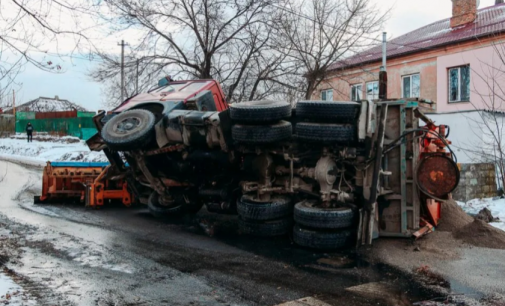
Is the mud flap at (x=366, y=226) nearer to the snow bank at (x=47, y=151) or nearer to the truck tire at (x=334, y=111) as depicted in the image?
the truck tire at (x=334, y=111)

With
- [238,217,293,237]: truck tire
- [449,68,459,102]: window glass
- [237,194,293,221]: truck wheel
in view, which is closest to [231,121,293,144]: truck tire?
[237,194,293,221]: truck wheel

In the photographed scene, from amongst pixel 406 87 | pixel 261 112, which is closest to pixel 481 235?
pixel 261 112

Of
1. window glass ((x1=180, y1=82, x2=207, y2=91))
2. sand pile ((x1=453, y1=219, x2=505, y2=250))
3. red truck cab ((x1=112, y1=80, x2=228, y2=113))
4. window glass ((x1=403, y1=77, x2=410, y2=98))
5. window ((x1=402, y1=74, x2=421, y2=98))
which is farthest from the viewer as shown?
window glass ((x1=403, y1=77, x2=410, y2=98))

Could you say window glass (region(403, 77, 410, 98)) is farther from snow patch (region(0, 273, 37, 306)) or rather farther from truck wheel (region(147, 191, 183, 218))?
snow patch (region(0, 273, 37, 306))

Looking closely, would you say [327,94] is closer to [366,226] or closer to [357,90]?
[357,90]

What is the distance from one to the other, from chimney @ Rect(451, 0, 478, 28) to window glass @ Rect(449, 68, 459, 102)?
10.7 ft

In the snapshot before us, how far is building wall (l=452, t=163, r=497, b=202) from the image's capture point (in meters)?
11.9

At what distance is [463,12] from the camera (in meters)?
22.5

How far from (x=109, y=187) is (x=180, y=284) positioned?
543cm

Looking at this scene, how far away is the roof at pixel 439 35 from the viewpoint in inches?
778

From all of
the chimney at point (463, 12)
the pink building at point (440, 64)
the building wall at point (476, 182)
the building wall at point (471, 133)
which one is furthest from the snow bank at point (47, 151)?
the chimney at point (463, 12)

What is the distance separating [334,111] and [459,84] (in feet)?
55.5

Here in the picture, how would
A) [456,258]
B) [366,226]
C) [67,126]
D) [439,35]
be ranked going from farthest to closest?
[67,126], [439,35], [366,226], [456,258]

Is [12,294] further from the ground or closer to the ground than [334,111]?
closer to the ground
